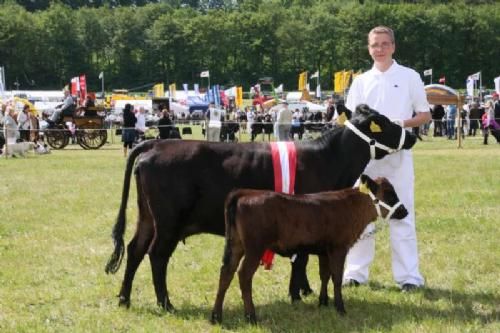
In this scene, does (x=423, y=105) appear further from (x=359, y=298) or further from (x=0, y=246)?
(x=0, y=246)

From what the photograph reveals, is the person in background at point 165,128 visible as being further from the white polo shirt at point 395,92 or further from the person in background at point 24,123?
the white polo shirt at point 395,92

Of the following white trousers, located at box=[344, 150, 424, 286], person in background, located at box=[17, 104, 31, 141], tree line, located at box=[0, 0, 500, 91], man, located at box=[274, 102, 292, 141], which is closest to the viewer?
white trousers, located at box=[344, 150, 424, 286]

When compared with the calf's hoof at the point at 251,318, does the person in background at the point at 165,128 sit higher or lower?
higher

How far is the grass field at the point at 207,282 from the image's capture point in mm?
5777

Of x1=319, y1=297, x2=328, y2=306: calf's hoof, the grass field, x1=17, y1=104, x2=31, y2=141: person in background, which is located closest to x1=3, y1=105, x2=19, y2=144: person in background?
x1=17, y1=104, x2=31, y2=141: person in background

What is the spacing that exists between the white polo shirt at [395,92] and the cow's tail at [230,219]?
2275 millimetres

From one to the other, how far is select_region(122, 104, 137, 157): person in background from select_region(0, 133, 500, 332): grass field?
11.7m

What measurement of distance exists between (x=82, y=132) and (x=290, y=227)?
24.6 meters

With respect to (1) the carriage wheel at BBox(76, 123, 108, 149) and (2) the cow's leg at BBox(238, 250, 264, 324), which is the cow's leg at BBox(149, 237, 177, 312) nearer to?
(2) the cow's leg at BBox(238, 250, 264, 324)

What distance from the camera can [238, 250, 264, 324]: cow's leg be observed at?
17.8 ft

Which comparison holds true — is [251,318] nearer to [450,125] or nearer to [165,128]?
[165,128]

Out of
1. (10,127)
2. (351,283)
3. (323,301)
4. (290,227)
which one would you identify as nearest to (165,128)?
(10,127)

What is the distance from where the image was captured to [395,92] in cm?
691

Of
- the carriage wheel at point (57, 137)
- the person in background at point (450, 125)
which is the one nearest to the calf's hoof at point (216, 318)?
the carriage wheel at point (57, 137)
